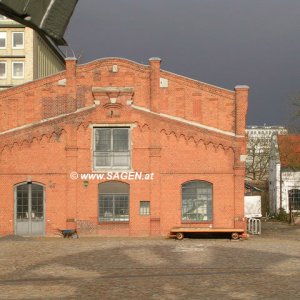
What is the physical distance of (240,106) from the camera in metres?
28.7

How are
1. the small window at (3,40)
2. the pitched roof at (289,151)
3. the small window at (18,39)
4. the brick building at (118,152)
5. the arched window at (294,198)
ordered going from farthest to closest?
the small window at (18,39), the small window at (3,40), the pitched roof at (289,151), the arched window at (294,198), the brick building at (118,152)

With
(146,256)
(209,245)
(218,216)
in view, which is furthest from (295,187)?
(146,256)

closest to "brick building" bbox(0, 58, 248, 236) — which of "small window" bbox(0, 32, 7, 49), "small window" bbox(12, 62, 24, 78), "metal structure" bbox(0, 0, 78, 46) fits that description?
"metal structure" bbox(0, 0, 78, 46)

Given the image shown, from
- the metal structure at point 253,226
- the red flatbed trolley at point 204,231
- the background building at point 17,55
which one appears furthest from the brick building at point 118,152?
the background building at point 17,55

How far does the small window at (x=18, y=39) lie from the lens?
69750mm

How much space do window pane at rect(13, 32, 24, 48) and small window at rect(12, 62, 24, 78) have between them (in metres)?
2.12

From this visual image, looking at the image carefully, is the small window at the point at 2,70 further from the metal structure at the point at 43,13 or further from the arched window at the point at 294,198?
the metal structure at the point at 43,13

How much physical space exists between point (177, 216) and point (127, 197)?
2631 millimetres

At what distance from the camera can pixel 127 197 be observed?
95.2 feet

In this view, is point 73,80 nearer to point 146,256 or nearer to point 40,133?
point 40,133

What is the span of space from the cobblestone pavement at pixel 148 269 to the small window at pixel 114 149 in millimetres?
4521

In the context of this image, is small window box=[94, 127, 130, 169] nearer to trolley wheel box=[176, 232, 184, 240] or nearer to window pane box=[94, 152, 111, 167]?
window pane box=[94, 152, 111, 167]

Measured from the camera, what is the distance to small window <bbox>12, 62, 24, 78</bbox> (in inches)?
2756

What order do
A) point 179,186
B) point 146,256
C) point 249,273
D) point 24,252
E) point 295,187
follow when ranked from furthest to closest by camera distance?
point 295,187 → point 179,186 → point 24,252 → point 146,256 → point 249,273
